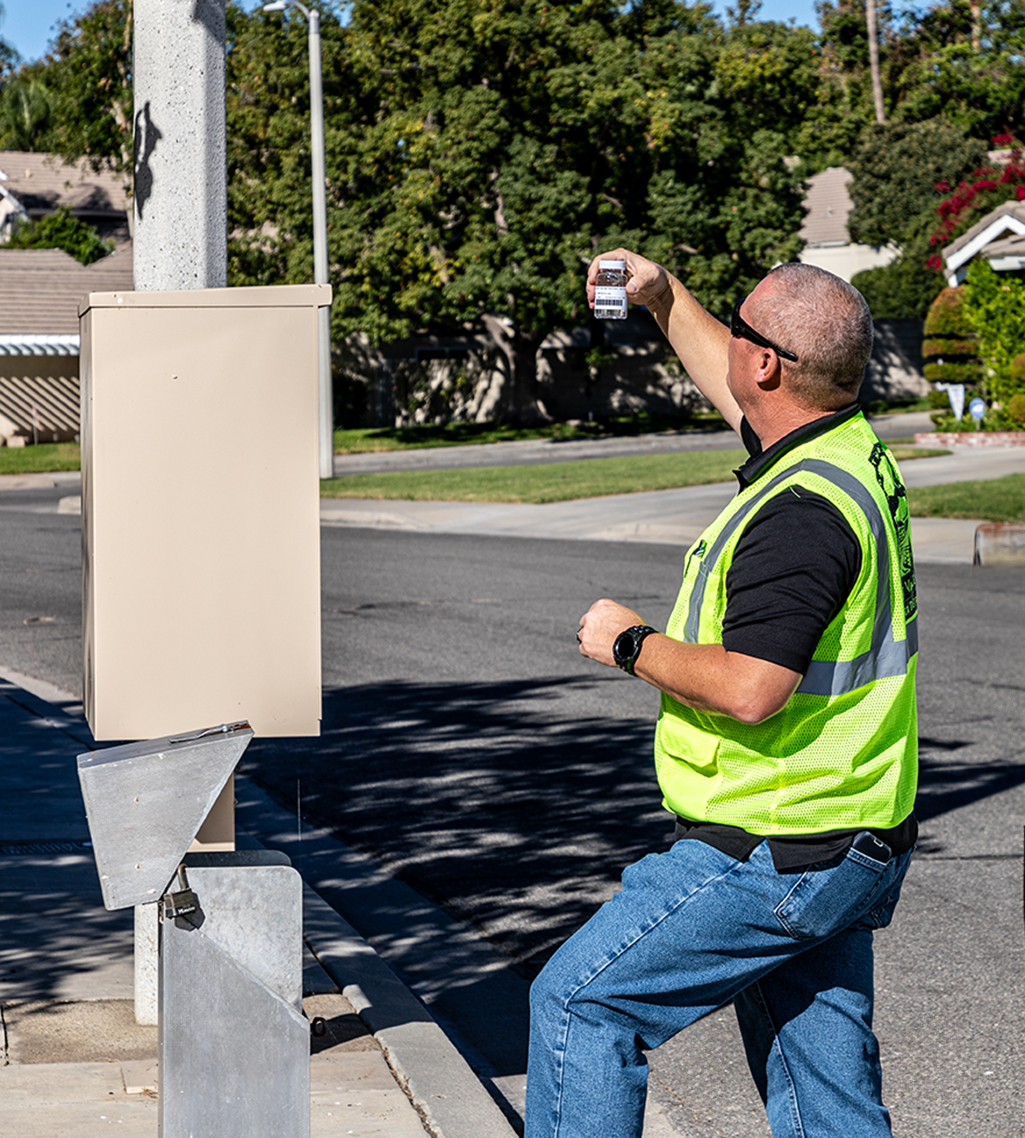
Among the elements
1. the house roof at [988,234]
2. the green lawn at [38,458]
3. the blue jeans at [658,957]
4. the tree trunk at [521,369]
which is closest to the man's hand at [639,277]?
the blue jeans at [658,957]

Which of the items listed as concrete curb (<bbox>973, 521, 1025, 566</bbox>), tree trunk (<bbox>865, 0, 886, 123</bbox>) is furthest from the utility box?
tree trunk (<bbox>865, 0, 886, 123</bbox>)

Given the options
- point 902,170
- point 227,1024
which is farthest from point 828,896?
point 902,170

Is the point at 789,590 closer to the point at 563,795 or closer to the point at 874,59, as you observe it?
the point at 563,795

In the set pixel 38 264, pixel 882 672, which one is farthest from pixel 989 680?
pixel 38 264

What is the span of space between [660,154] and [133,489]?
35.8 metres

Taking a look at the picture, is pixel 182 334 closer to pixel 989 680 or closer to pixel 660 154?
pixel 989 680

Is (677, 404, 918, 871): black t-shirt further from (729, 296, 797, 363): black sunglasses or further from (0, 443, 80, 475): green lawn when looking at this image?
(0, 443, 80, 475): green lawn

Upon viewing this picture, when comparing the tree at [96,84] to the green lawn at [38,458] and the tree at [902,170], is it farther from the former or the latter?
the tree at [902,170]

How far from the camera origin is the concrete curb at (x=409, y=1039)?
377cm

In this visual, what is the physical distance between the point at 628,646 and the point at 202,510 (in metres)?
1.09

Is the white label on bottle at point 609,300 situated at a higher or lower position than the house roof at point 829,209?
lower

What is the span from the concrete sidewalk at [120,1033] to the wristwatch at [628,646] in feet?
4.93

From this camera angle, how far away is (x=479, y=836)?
6.59 meters

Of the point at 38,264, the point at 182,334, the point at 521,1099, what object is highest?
the point at 38,264
